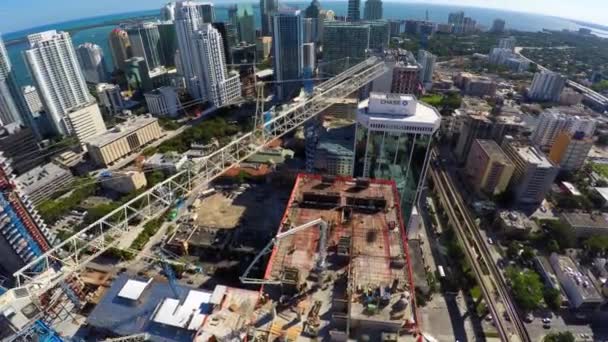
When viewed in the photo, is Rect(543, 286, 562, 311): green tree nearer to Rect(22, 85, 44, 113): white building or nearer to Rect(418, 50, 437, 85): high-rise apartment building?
Rect(418, 50, 437, 85): high-rise apartment building

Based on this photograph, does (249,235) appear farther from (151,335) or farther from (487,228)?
(487,228)

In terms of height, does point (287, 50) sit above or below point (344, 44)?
below

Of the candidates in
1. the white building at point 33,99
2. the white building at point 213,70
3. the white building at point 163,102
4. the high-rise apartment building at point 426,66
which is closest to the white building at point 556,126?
the high-rise apartment building at point 426,66

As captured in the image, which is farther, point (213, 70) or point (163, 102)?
point (213, 70)

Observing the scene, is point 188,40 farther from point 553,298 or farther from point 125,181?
point 553,298

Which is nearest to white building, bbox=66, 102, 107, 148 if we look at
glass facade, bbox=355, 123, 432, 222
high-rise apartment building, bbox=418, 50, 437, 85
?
glass facade, bbox=355, 123, 432, 222

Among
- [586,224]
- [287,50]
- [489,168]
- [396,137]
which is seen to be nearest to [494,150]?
[489,168]
